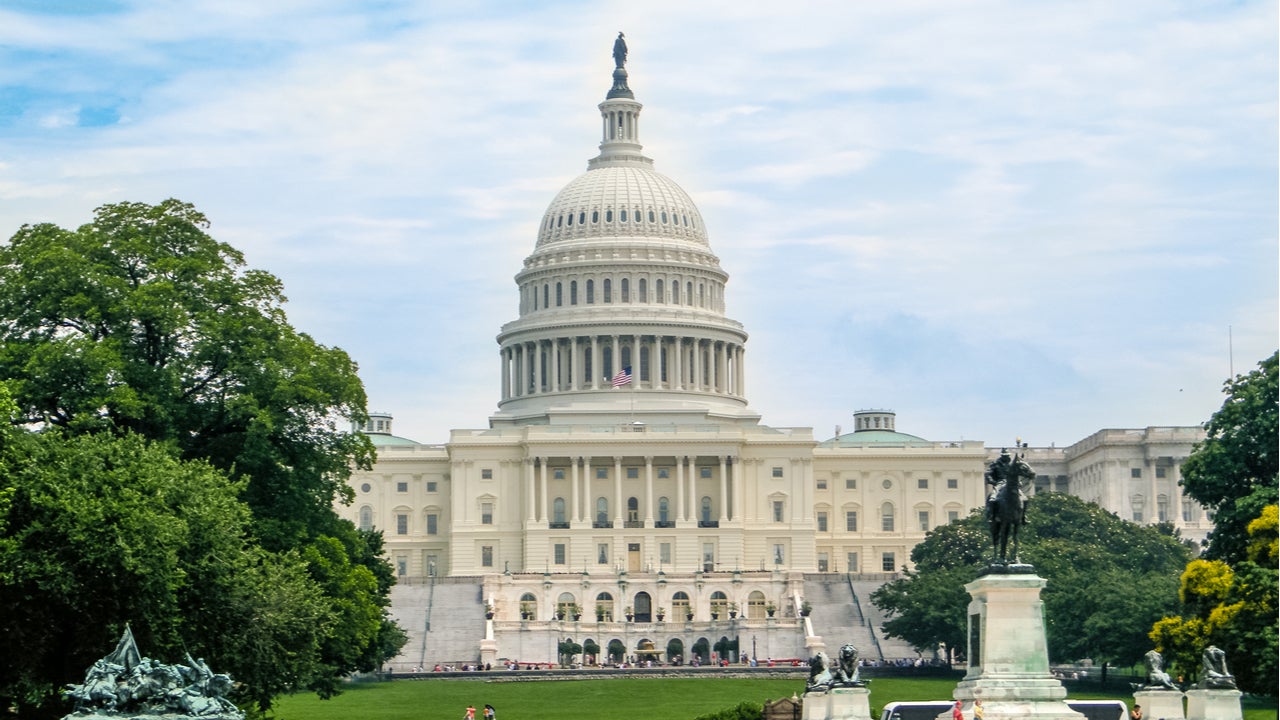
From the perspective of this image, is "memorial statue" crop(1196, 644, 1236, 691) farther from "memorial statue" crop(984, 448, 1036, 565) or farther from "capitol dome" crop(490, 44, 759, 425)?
"capitol dome" crop(490, 44, 759, 425)

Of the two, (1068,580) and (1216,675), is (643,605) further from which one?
(1216,675)

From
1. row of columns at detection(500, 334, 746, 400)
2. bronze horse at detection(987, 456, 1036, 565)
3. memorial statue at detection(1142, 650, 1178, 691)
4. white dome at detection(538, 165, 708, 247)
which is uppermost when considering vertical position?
white dome at detection(538, 165, 708, 247)

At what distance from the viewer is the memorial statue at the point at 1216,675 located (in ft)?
164

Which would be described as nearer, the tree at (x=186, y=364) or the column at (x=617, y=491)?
the tree at (x=186, y=364)

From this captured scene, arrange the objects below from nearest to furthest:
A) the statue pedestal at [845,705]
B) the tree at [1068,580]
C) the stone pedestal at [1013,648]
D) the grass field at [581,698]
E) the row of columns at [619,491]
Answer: the stone pedestal at [1013,648] < the statue pedestal at [845,705] < the grass field at [581,698] < the tree at [1068,580] < the row of columns at [619,491]

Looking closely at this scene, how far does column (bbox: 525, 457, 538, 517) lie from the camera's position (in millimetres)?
160250

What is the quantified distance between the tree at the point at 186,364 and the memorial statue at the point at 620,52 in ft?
389

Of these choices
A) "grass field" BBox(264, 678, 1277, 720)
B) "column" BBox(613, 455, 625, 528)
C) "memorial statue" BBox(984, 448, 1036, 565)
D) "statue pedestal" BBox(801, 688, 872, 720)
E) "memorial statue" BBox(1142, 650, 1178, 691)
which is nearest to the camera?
"memorial statue" BBox(984, 448, 1036, 565)

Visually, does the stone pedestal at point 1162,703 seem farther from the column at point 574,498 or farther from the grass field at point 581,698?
the column at point 574,498

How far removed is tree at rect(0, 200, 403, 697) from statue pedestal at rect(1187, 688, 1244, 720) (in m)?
21.1

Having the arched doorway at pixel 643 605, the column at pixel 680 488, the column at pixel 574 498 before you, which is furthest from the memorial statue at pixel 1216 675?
the column at pixel 574 498

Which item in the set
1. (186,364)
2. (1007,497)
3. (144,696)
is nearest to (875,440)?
(186,364)

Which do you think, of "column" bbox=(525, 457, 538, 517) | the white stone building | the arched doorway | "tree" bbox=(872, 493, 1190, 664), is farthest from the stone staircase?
"tree" bbox=(872, 493, 1190, 664)

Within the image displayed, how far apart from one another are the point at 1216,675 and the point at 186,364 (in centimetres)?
2721
